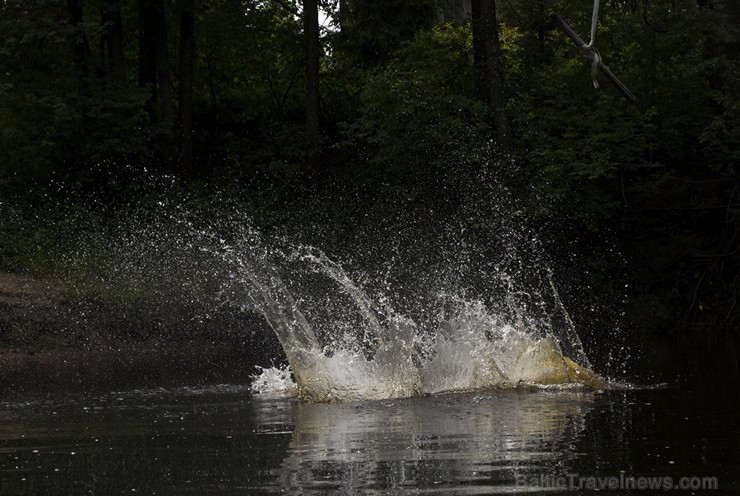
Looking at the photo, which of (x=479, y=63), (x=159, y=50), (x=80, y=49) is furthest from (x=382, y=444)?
(x=159, y=50)

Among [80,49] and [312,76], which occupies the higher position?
[80,49]

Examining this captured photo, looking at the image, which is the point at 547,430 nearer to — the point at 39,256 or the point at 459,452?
the point at 459,452

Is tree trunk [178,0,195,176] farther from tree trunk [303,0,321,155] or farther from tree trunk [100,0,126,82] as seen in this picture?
tree trunk [303,0,321,155]

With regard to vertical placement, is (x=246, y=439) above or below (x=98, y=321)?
below

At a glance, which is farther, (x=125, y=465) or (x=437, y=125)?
(x=437, y=125)

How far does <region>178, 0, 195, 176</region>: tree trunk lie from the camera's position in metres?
30.0

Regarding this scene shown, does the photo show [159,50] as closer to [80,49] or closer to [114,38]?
[114,38]

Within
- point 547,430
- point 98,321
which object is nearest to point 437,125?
point 98,321

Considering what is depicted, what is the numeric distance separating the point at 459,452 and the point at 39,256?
17681 mm

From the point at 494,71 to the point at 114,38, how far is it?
32.0ft

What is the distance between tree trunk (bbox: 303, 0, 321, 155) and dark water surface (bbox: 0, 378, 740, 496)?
18156mm

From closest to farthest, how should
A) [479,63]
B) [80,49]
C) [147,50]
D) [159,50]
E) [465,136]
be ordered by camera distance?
[465,136] → [479,63] → [80,49] → [159,50] → [147,50]

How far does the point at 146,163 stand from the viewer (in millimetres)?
29156

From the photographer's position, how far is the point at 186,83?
A: 30.3 m
